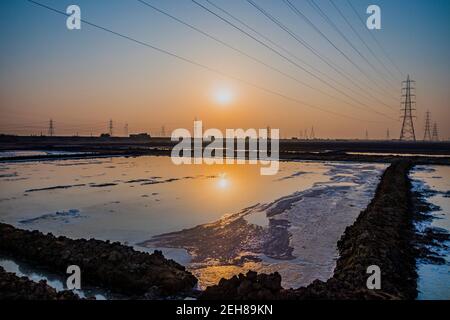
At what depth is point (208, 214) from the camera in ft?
42.6

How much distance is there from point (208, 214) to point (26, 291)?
25.6 feet

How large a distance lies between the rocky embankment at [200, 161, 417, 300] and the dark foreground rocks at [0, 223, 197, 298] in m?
1.07

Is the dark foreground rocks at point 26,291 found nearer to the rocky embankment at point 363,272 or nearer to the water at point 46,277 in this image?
the water at point 46,277

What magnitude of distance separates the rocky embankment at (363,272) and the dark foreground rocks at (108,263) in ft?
3.50

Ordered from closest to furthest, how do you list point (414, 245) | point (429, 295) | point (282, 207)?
point (429, 295), point (414, 245), point (282, 207)

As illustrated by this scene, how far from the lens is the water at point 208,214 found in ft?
26.8

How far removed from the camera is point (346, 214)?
13273 millimetres

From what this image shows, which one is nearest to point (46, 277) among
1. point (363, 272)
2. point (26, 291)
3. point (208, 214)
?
point (26, 291)

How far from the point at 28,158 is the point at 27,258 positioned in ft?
125

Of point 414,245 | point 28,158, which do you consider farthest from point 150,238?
point 28,158

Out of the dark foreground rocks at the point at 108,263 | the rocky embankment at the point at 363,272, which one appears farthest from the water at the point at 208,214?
the dark foreground rocks at the point at 108,263

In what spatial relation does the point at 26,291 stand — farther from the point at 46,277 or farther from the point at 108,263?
the point at 108,263

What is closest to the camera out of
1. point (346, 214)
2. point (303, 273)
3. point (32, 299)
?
point (32, 299)
